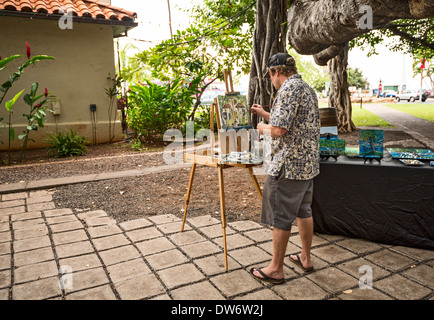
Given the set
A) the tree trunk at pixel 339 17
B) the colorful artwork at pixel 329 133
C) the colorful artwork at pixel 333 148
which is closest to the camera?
the tree trunk at pixel 339 17

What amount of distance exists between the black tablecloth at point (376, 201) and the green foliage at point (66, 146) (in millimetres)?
6896

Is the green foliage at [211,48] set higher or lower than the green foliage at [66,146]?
higher

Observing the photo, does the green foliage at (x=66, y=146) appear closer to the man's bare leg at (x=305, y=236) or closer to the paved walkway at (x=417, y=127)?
the man's bare leg at (x=305, y=236)

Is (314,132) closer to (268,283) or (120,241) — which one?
(268,283)

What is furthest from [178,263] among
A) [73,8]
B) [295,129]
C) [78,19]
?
[73,8]

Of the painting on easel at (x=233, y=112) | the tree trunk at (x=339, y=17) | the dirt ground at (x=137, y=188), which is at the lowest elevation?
the dirt ground at (x=137, y=188)

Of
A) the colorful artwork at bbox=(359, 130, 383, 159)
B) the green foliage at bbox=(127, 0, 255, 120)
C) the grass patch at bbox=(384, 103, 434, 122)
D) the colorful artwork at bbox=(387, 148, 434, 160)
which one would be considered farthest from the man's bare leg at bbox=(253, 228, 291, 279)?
the grass patch at bbox=(384, 103, 434, 122)

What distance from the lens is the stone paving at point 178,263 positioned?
2666mm

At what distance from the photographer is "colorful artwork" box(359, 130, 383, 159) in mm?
3486

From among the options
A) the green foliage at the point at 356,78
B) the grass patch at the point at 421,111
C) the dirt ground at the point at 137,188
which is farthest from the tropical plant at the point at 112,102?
the green foliage at the point at 356,78

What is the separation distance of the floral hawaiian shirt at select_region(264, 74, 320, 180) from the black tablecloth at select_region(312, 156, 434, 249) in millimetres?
958

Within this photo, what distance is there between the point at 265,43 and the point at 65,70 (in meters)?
6.79

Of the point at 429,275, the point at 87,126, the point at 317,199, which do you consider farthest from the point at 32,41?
the point at 429,275

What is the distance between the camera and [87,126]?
1022 centimetres
